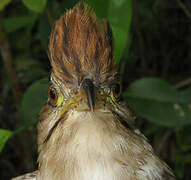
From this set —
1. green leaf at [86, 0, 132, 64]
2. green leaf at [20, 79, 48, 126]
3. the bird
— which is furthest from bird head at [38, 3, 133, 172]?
green leaf at [20, 79, 48, 126]

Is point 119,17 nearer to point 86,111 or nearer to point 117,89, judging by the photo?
point 117,89

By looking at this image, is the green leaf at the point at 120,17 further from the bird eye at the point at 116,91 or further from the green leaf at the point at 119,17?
the bird eye at the point at 116,91

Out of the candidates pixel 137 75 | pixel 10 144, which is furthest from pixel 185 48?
pixel 10 144

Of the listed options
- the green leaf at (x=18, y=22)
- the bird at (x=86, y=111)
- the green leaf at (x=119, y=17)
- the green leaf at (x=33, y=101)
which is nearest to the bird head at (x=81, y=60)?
the bird at (x=86, y=111)

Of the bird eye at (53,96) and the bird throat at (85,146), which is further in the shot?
the bird eye at (53,96)

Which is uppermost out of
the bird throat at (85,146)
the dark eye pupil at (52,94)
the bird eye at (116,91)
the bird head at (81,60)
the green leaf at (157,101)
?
the bird head at (81,60)

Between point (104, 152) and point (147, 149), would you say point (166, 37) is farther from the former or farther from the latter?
point (104, 152)

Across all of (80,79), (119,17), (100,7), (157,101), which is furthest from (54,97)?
(157,101)
